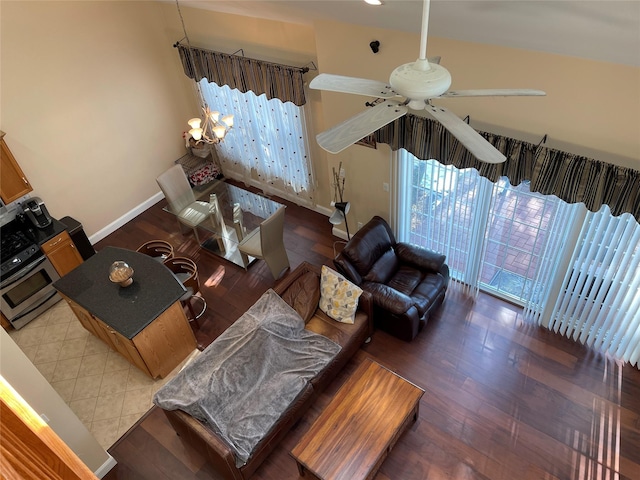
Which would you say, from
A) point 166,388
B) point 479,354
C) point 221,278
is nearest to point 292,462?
point 166,388

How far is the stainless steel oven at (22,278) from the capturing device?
5.71 metres

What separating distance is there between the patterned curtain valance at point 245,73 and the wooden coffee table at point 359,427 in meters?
3.55

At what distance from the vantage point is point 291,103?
638cm

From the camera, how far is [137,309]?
493 centimetres

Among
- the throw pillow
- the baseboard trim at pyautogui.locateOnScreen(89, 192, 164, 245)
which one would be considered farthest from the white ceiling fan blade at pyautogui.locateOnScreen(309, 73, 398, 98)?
the baseboard trim at pyautogui.locateOnScreen(89, 192, 164, 245)

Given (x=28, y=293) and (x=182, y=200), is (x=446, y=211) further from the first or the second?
(x=28, y=293)

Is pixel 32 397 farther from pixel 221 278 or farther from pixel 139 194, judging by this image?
pixel 139 194

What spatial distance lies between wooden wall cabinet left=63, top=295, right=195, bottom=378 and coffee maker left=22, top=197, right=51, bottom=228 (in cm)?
141

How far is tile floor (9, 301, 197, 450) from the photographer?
507 centimetres

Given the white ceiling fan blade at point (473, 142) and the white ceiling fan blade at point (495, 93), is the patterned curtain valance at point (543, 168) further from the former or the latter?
the white ceiling fan blade at point (473, 142)

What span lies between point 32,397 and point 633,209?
197 inches

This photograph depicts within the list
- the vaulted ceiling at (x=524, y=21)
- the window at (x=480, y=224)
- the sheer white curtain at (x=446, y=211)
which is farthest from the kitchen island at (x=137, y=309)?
the vaulted ceiling at (x=524, y=21)

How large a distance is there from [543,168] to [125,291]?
14.0 ft

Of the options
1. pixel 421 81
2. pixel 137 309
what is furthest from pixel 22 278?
pixel 421 81
